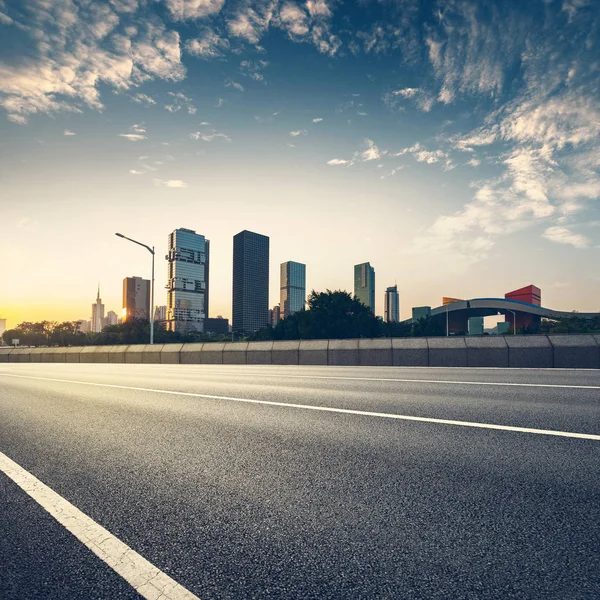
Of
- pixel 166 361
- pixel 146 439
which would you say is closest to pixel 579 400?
pixel 146 439

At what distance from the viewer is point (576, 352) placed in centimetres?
1495

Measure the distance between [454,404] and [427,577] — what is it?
523 cm

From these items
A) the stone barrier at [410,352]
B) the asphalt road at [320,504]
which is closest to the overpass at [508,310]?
the stone barrier at [410,352]

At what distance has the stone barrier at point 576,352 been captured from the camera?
14.7 m

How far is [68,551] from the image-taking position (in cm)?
247

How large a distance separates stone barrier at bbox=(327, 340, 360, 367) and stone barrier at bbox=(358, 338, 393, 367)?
0.86ft

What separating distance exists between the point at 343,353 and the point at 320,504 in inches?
673

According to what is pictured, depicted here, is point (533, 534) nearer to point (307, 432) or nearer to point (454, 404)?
point (307, 432)

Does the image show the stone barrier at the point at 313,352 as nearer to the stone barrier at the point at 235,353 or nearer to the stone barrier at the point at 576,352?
the stone barrier at the point at 235,353

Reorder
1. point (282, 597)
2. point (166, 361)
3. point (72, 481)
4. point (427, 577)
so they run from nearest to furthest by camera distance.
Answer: point (282, 597)
point (427, 577)
point (72, 481)
point (166, 361)

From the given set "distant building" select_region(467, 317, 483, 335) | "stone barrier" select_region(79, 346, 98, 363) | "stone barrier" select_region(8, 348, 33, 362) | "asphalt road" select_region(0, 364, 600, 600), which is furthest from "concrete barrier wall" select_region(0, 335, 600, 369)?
"distant building" select_region(467, 317, 483, 335)

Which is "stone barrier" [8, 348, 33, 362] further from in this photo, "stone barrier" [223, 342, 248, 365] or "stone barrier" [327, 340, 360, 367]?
"stone barrier" [327, 340, 360, 367]

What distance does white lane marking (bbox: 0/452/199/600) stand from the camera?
2062 millimetres

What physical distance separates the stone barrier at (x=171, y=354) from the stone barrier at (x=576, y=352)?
20.5 meters
